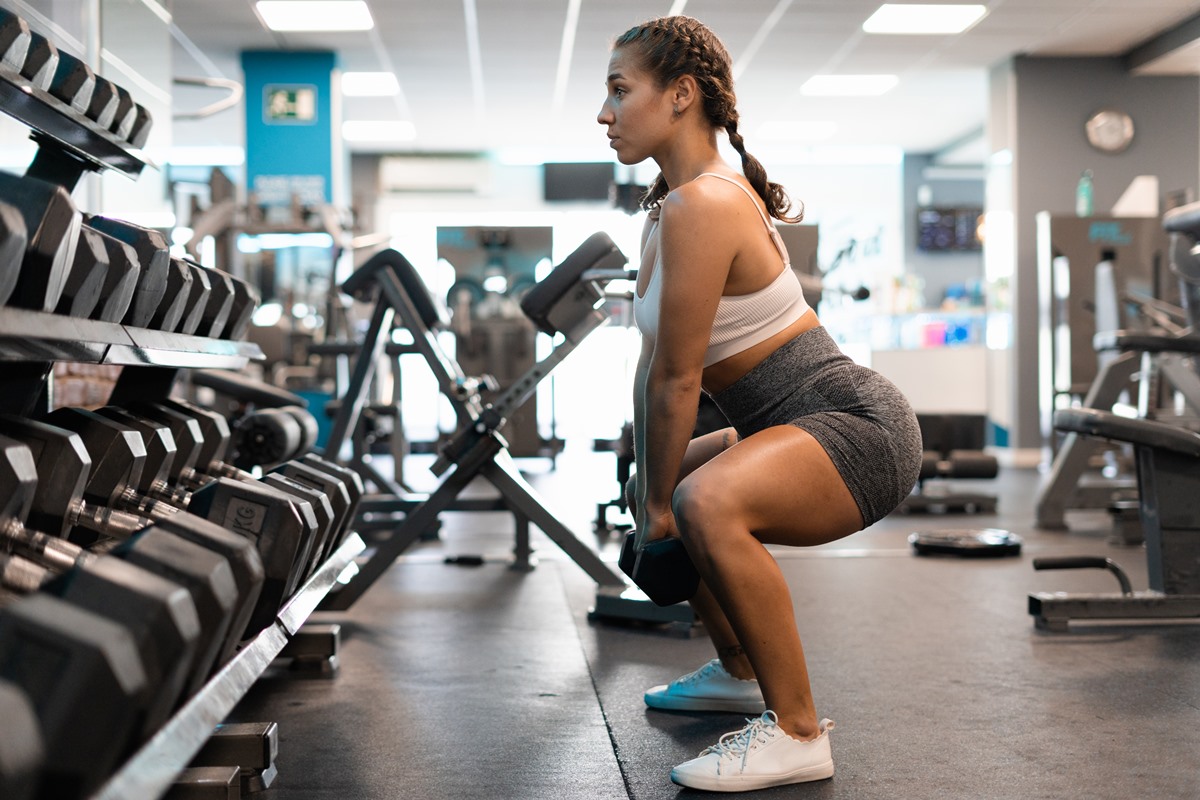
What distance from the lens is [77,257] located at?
49.4 inches

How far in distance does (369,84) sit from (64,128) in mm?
7533

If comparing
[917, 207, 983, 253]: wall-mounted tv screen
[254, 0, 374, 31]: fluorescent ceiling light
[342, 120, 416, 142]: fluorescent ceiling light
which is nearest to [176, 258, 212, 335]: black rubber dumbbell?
[254, 0, 374, 31]: fluorescent ceiling light

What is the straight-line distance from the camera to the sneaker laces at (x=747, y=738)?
63.7 inches

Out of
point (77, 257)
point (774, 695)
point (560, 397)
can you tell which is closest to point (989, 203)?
point (560, 397)

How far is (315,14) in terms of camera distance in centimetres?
723

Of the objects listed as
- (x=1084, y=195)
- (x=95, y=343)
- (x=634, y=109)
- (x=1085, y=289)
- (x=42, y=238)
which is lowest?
(x=95, y=343)

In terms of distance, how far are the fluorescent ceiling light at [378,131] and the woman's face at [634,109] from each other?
9.05 m

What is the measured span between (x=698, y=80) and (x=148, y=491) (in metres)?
1.07

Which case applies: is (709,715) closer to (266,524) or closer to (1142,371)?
(266,524)

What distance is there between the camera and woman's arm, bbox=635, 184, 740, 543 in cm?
161

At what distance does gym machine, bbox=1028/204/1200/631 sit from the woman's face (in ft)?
4.93

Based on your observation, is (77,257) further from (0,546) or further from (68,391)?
(68,391)

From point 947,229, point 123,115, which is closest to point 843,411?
point 123,115

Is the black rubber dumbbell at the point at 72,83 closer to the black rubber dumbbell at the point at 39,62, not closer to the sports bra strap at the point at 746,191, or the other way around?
the black rubber dumbbell at the point at 39,62
